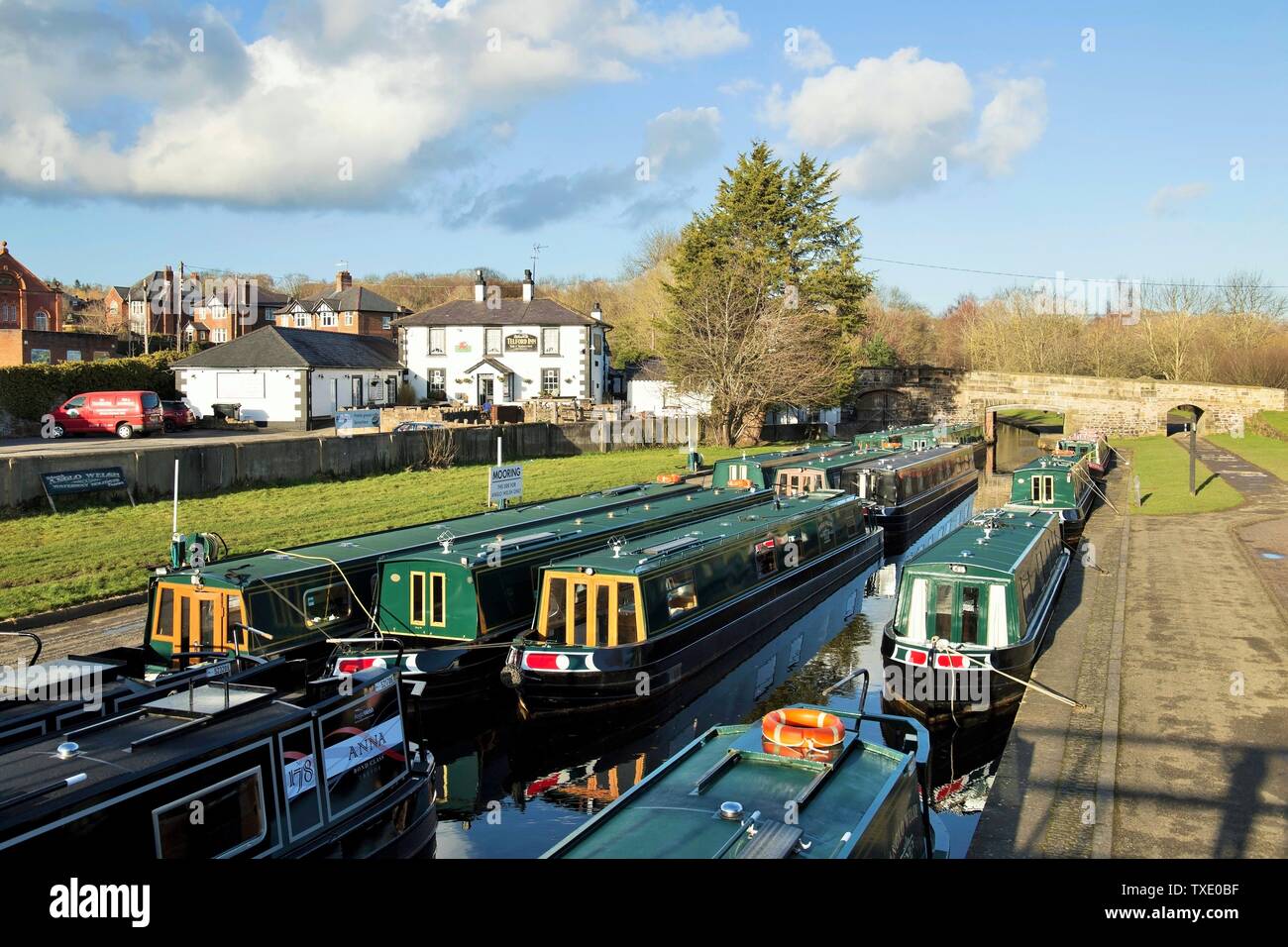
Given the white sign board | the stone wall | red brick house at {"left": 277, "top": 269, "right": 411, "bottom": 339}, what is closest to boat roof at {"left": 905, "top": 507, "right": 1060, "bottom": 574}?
the white sign board

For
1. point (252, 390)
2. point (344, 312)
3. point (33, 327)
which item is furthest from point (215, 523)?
point (344, 312)

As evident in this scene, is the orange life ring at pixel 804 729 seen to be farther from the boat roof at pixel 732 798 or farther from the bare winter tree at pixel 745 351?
the bare winter tree at pixel 745 351

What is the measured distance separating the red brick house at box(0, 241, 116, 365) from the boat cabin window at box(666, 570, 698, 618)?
43669 millimetres

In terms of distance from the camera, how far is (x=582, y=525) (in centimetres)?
2002

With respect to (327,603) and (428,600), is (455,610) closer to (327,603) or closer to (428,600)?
(428,600)

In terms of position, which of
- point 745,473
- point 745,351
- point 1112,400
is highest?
point 745,351

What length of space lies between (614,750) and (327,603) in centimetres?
496

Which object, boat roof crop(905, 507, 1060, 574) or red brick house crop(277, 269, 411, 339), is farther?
red brick house crop(277, 269, 411, 339)

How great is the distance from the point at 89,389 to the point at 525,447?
18.0m

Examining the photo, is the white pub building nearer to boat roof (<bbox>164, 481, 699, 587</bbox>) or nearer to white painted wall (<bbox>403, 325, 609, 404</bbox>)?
white painted wall (<bbox>403, 325, 609, 404</bbox>)

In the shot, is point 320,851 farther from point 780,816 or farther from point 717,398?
point 717,398

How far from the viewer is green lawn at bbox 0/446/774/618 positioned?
19.3 meters

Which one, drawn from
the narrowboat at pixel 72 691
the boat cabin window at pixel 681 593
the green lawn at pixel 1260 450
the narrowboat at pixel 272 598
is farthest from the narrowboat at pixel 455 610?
the green lawn at pixel 1260 450

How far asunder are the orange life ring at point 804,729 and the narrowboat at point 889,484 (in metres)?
21.1
